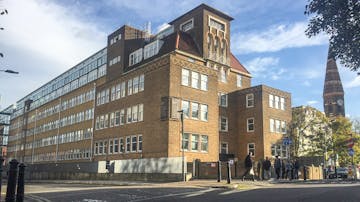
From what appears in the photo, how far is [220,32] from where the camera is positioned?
47.6 m

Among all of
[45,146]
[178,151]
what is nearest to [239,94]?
[178,151]

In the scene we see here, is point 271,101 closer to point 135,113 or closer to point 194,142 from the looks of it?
point 194,142

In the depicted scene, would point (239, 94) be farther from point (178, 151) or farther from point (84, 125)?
point (84, 125)

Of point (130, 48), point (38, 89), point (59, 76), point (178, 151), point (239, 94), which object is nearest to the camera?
point (178, 151)

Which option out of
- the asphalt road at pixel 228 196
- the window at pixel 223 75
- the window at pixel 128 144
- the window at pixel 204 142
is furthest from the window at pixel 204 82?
the asphalt road at pixel 228 196

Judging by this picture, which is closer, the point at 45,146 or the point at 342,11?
the point at 342,11

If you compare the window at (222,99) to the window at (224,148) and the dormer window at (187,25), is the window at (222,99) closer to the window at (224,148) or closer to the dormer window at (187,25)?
the window at (224,148)

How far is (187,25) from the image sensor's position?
4850 cm

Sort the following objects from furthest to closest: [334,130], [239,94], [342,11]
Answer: [334,130] < [239,94] < [342,11]

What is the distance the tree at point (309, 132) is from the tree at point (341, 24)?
121ft

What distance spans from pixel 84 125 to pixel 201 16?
23.9m

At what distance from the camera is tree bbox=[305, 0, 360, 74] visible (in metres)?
10.0

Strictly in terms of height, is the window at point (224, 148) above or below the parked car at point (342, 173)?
above

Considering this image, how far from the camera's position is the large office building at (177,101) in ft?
121
